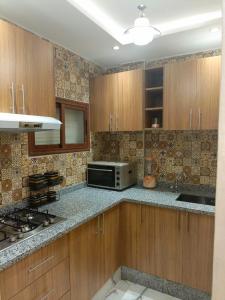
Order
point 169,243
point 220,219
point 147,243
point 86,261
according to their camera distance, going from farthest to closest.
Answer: point 147,243 → point 169,243 → point 86,261 → point 220,219

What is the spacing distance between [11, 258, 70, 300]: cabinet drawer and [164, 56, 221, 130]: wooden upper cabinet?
1588 millimetres

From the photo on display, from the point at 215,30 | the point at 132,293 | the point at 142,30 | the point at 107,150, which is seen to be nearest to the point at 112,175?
the point at 107,150

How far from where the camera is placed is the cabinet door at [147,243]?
6.60 feet

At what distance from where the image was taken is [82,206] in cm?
186

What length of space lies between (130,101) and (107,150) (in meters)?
0.82

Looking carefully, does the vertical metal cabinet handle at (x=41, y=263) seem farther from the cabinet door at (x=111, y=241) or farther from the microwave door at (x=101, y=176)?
the microwave door at (x=101, y=176)

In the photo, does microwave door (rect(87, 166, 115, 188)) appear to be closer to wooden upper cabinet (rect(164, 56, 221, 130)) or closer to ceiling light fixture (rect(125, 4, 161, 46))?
wooden upper cabinet (rect(164, 56, 221, 130))

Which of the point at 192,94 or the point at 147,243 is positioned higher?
the point at 192,94

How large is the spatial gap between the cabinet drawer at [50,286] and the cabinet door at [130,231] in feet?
2.62

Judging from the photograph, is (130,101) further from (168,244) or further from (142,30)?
(168,244)

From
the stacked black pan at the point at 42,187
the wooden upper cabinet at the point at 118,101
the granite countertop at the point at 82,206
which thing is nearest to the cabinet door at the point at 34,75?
the stacked black pan at the point at 42,187

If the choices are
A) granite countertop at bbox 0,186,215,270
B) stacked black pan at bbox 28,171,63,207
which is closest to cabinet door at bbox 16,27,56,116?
stacked black pan at bbox 28,171,63,207

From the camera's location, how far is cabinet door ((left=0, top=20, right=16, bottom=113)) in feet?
4.29

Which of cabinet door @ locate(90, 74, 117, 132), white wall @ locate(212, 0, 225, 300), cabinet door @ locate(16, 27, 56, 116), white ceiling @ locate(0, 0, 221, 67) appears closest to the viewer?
white wall @ locate(212, 0, 225, 300)
